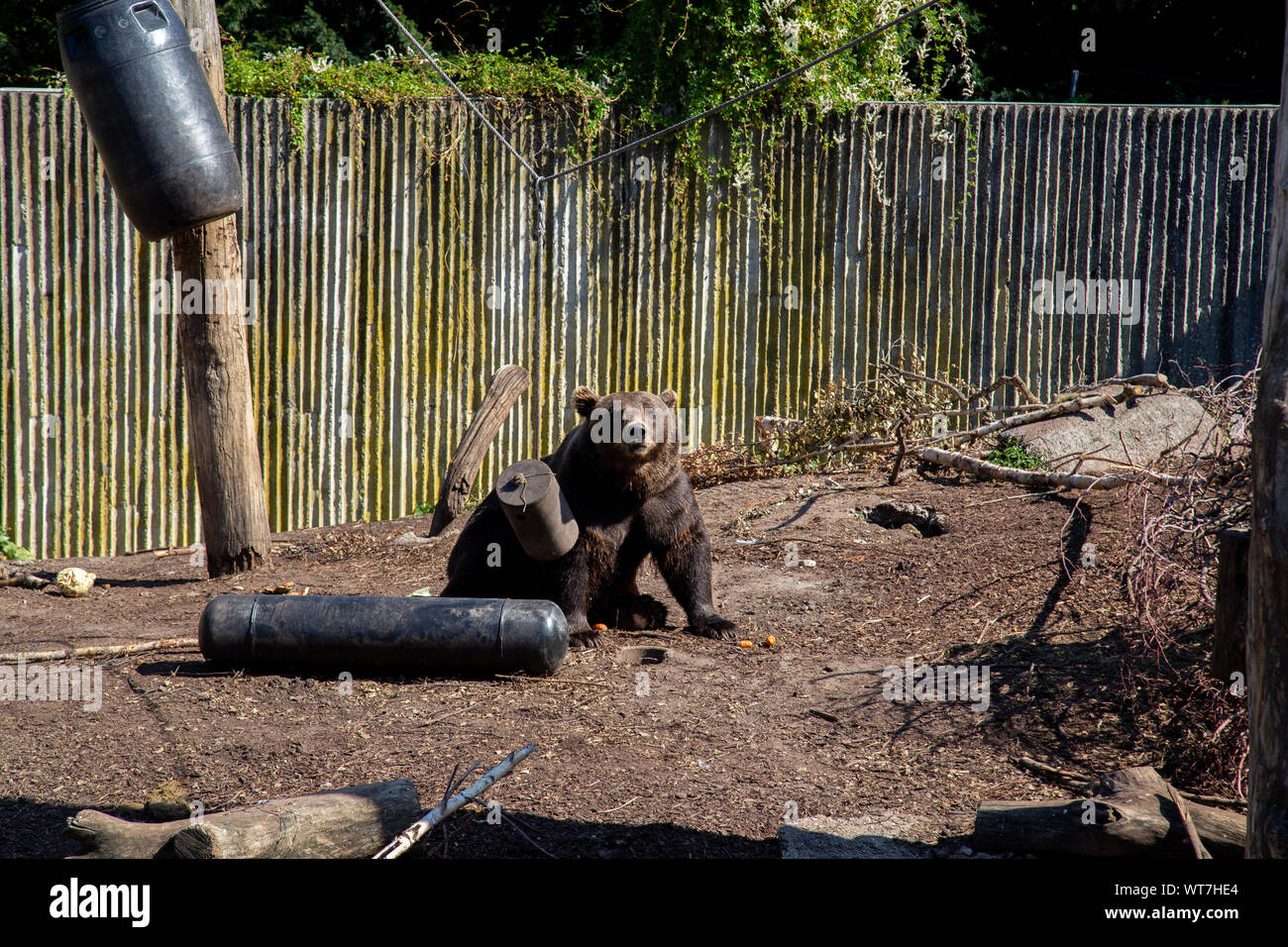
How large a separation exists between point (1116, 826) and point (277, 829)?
244 cm

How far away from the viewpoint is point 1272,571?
105 inches

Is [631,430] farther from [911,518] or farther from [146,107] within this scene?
[146,107]

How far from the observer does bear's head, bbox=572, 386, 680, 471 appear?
19.0 feet

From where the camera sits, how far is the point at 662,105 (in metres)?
9.42

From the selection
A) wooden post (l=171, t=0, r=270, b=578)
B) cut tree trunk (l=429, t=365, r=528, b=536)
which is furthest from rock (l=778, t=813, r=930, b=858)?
wooden post (l=171, t=0, r=270, b=578)

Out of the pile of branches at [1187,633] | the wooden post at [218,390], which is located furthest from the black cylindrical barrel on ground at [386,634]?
the pile of branches at [1187,633]

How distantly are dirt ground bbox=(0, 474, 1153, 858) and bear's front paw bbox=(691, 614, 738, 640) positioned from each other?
0.22ft

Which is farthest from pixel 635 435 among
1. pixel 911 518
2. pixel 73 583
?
pixel 73 583

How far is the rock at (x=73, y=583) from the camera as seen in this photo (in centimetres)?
718

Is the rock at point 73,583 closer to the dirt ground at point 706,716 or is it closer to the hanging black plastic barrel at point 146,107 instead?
the dirt ground at point 706,716

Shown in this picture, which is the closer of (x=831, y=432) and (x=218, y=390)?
(x=218, y=390)

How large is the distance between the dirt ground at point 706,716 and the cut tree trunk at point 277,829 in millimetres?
273
